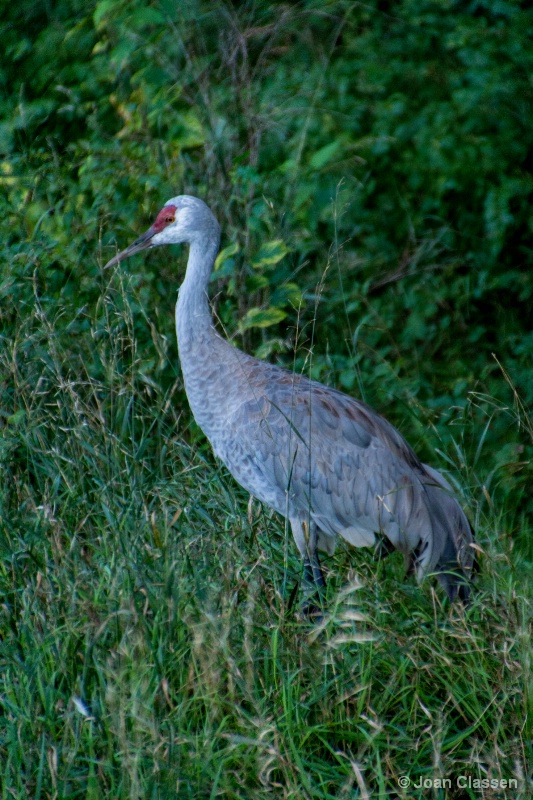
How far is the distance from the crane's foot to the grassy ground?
47 mm

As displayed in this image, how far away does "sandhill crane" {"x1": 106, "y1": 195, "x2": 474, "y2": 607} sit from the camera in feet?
12.3

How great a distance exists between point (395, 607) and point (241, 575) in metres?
0.46

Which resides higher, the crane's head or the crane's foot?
the crane's head

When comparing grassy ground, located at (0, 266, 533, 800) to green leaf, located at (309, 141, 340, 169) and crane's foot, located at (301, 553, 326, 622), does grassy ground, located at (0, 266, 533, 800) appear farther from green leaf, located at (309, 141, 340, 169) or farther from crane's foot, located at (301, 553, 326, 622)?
green leaf, located at (309, 141, 340, 169)

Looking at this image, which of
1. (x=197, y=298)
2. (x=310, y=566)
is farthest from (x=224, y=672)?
(x=197, y=298)

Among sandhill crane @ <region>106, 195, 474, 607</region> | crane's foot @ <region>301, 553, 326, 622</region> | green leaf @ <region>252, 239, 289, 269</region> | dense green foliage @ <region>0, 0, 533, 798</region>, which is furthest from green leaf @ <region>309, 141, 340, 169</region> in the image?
crane's foot @ <region>301, 553, 326, 622</region>

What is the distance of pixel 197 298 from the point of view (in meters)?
4.16

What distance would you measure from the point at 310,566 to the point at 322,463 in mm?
433

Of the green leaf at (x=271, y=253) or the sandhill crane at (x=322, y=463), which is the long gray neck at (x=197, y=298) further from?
the green leaf at (x=271, y=253)

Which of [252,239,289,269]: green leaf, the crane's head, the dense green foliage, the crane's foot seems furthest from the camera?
[252,239,289,269]: green leaf

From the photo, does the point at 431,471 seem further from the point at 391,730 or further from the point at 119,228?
the point at 119,228

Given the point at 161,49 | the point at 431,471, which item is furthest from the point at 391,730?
the point at 161,49

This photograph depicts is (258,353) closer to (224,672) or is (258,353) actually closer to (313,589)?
(313,589)

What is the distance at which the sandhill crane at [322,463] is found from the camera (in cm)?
375
